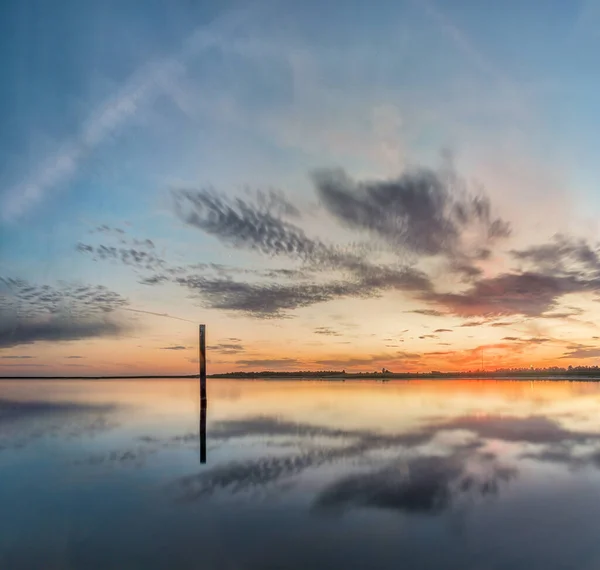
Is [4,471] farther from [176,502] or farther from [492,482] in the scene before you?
[492,482]

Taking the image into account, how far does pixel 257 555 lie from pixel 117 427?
24.3 meters

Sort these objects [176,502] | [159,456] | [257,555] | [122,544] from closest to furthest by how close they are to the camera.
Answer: [257,555] < [122,544] < [176,502] < [159,456]

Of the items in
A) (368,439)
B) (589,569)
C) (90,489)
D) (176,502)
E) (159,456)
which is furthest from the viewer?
(368,439)

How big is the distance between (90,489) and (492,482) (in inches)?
545

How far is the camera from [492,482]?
14.9m

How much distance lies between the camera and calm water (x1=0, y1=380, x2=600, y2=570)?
916cm

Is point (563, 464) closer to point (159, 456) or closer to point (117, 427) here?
point (159, 456)

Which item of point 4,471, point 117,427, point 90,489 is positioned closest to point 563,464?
point 90,489

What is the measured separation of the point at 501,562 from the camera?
343 inches

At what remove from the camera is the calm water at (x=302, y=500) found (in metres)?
9.16

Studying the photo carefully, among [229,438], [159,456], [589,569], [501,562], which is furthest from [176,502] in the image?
[229,438]

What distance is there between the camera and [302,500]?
1281 centimetres

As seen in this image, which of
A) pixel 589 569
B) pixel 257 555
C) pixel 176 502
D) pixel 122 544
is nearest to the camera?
pixel 589 569

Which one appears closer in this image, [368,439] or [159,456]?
[159,456]
